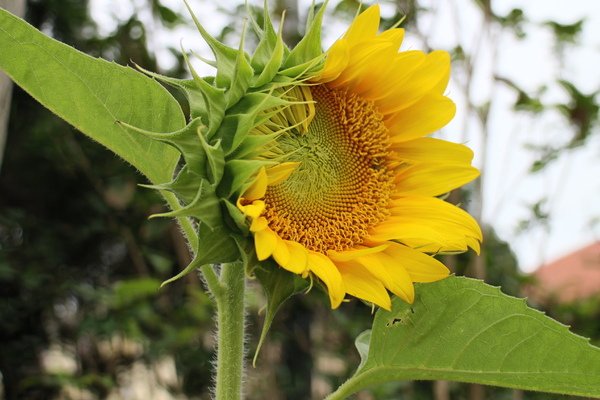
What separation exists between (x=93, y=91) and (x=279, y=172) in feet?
0.47

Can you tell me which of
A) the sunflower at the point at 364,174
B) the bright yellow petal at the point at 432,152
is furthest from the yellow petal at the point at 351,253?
the bright yellow petal at the point at 432,152

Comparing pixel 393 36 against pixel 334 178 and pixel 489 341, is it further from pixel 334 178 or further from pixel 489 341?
pixel 489 341

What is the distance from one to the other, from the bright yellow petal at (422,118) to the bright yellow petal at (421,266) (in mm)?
116

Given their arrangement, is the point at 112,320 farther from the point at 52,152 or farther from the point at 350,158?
the point at 350,158

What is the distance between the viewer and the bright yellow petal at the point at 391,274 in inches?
21.9

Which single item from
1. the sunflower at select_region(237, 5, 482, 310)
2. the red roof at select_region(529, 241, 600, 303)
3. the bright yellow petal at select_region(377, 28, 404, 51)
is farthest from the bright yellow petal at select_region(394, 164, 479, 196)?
the red roof at select_region(529, 241, 600, 303)

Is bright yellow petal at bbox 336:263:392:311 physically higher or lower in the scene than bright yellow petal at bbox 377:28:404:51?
lower

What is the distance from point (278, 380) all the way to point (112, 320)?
0.57 meters

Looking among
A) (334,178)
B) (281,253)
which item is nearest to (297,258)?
(281,253)

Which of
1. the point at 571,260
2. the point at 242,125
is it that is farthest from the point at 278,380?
the point at 571,260

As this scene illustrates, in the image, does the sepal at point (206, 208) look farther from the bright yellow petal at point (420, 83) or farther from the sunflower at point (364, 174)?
the bright yellow petal at point (420, 83)

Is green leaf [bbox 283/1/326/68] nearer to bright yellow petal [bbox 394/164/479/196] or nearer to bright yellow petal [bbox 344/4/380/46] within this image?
bright yellow petal [bbox 344/4/380/46]

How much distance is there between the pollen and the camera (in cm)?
58

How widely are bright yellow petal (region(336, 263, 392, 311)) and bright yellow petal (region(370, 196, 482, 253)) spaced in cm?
4
